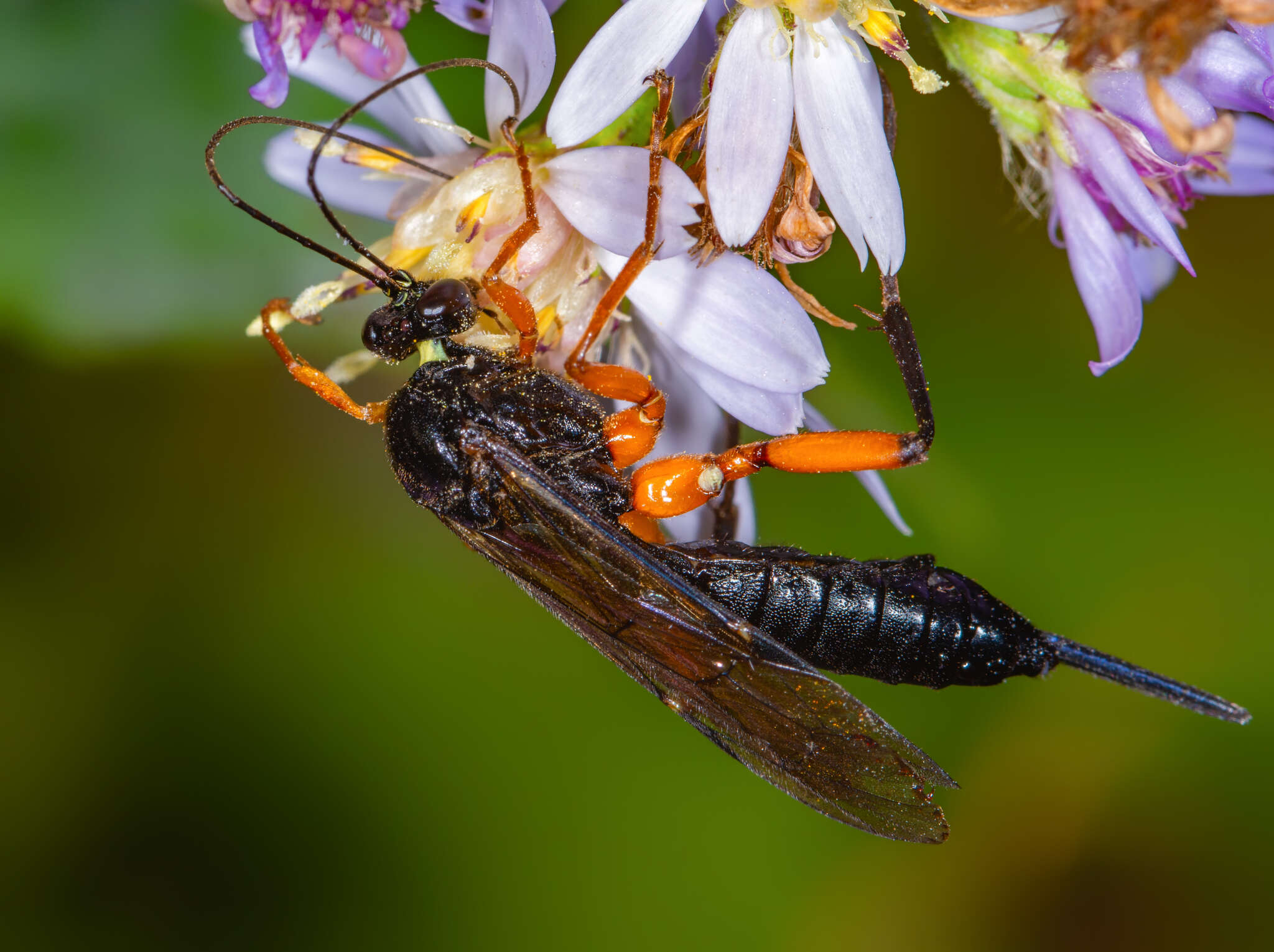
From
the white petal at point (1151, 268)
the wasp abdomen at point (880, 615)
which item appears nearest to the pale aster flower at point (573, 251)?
the wasp abdomen at point (880, 615)

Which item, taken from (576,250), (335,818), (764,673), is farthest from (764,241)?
(335,818)

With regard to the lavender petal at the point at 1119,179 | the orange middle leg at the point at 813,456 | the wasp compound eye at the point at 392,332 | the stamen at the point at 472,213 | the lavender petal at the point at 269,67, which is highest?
the lavender petal at the point at 269,67

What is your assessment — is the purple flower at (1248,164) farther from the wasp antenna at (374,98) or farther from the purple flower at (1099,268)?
the wasp antenna at (374,98)

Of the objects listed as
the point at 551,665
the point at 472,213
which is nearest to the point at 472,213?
the point at 472,213

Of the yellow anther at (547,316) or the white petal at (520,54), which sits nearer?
the white petal at (520,54)

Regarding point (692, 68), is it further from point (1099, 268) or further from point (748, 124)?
point (1099, 268)

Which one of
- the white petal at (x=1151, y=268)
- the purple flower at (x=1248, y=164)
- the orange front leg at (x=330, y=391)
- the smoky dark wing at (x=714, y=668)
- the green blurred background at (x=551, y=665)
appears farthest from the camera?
the green blurred background at (x=551, y=665)

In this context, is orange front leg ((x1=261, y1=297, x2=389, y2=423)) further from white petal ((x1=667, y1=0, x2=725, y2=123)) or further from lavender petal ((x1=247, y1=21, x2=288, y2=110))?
white petal ((x1=667, y1=0, x2=725, y2=123))

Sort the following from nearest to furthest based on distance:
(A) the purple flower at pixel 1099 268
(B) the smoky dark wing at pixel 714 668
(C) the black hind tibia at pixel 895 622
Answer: (B) the smoky dark wing at pixel 714 668 → (C) the black hind tibia at pixel 895 622 → (A) the purple flower at pixel 1099 268
